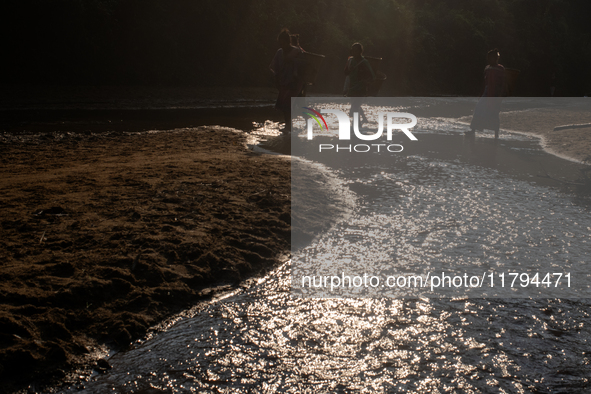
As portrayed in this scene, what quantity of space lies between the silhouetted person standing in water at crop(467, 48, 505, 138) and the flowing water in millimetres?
5524

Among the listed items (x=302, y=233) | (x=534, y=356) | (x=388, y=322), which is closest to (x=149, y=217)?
(x=302, y=233)

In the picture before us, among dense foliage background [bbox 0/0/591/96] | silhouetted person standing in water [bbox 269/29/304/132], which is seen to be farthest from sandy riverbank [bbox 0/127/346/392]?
dense foliage background [bbox 0/0/591/96]

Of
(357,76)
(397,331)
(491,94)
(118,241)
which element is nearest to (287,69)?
(357,76)

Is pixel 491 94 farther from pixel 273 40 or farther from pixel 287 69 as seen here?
pixel 273 40

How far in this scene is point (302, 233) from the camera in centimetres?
522

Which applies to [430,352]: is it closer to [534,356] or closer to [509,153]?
[534,356]

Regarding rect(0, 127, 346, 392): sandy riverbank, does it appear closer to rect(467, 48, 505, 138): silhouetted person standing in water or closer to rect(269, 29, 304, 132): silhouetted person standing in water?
rect(269, 29, 304, 132): silhouetted person standing in water

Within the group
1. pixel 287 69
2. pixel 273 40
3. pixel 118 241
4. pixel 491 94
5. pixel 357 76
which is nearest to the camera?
pixel 118 241

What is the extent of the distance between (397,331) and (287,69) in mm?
8457

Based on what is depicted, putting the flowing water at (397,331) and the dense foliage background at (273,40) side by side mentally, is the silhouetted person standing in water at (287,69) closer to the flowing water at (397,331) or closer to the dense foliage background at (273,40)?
the flowing water at (397,331)

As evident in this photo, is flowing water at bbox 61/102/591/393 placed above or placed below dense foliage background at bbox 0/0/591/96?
below

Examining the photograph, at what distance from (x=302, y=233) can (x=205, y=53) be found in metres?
22.1

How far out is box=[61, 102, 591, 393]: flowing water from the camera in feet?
9.25

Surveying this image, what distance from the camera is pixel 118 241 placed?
4355mm
